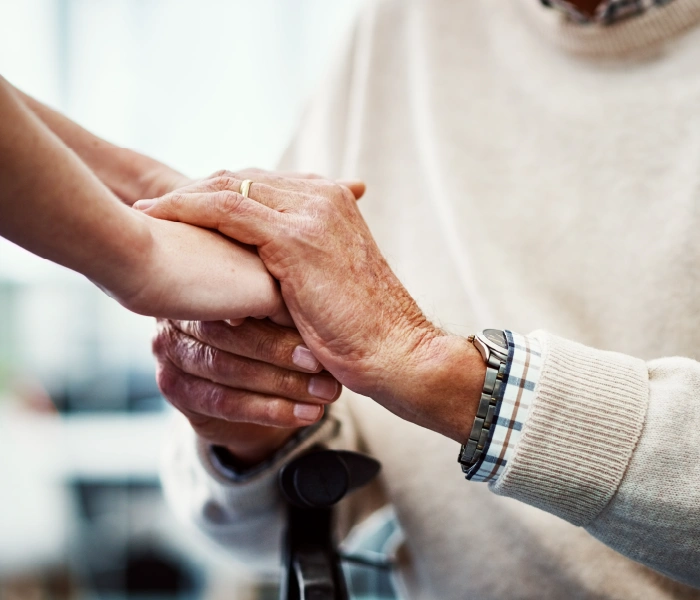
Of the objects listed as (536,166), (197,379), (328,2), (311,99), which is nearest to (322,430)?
(197,379)

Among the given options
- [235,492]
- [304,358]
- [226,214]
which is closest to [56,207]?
[226,214]

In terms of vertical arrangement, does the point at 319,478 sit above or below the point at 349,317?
below

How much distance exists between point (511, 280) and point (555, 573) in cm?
41

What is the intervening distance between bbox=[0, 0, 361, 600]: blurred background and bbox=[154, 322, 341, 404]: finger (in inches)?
70.0

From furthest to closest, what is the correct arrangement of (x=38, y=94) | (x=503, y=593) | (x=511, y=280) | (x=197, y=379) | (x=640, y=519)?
(x=38, y=94) → (x=511, y=280) → (x=503, y=593) → (x=197, y=379) → (x=640, y=519)

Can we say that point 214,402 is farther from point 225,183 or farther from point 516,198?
point 516,198

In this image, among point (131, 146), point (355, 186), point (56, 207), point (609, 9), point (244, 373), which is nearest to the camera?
point (56, 207)

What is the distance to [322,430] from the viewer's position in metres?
0.89

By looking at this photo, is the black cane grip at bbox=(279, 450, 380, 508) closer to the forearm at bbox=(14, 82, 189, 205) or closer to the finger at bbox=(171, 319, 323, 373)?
the finger at bbox=(171, 319, 323, 373)

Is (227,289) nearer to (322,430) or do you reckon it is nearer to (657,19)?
(322,430)

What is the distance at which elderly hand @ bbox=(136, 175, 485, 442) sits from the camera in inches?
25.1

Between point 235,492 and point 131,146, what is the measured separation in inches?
74.0

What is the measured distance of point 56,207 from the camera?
0.47m

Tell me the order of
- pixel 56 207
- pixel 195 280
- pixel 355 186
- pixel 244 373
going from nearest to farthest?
pixel 56 207 < pixel 195 280 < pixel 244 373 < pixel 355 186
